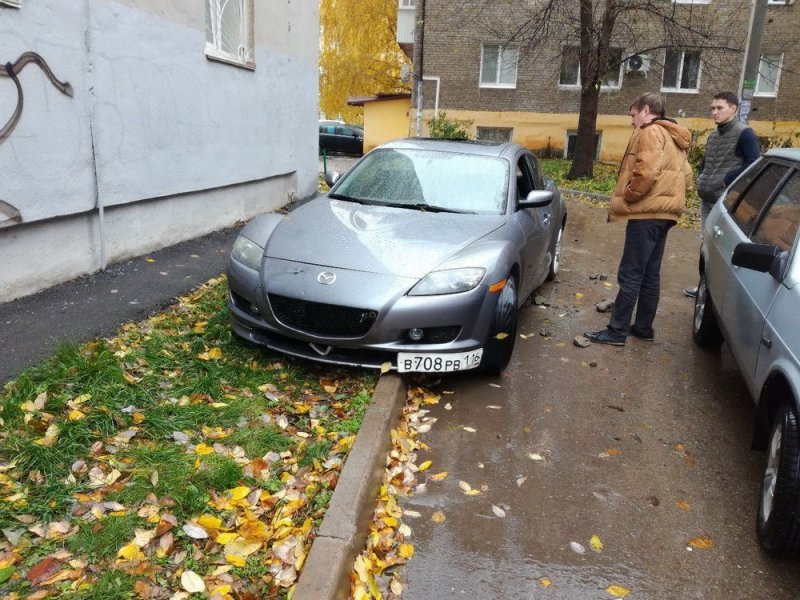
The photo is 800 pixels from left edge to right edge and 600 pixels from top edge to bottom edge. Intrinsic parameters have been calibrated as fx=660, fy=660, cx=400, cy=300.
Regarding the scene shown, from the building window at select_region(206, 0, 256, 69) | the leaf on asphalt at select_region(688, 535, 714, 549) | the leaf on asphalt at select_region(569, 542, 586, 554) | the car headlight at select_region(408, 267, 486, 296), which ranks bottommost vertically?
the leaf on asphalt at select_region(569, 542, 586, 554)

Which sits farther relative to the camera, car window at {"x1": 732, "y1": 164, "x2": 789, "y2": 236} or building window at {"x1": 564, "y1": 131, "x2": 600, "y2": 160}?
building window at {"x1": 564, "y1": 131, "x2": 600, "y2": 160}

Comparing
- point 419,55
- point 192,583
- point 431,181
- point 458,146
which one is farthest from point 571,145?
point 192,583

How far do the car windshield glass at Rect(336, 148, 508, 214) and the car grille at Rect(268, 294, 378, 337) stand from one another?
4.81ft

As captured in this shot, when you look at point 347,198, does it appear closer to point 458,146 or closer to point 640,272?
point 458,146

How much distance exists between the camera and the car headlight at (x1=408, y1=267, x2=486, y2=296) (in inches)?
163

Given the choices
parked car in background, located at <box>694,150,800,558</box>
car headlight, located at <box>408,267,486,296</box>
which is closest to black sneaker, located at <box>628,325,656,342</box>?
parked car in background, located at <box>694,150,800,558</box>

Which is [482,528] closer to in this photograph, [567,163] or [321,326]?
[321,326]

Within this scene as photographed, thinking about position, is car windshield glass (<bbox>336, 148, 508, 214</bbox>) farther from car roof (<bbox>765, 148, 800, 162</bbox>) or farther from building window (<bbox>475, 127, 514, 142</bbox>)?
building window (<bbox>475, 127, 514, 142</bbox>)

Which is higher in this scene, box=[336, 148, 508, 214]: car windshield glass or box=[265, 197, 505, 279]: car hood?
box=[336, 148, 508, 214]: car windshield glass

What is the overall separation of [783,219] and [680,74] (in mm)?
23186

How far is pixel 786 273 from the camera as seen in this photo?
126 inches

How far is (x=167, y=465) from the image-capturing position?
10.4ft

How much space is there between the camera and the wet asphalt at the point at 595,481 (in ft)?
9.26

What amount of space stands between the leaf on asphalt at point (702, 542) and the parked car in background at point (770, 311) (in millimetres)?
218
